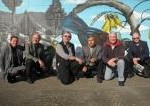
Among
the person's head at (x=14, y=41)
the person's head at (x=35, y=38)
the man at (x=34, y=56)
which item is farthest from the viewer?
the person's head at (x=35, y=38)

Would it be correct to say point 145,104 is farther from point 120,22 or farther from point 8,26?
point 8,26

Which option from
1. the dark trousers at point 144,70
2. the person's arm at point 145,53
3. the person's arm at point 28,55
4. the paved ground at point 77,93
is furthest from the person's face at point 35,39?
the person's arm at point 145,53

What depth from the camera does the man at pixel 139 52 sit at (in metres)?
9.95

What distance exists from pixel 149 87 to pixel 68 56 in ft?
6.31

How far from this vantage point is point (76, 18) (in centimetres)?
1081

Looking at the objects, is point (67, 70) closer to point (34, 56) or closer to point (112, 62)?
point (34, 56)

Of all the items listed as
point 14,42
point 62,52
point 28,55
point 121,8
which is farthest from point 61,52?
point 121,8

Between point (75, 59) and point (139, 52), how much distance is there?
155cm

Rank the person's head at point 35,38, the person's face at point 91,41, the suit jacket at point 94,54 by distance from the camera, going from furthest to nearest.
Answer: the person's face at point 91,41, the suit jacket at point 94,54, the person's head at point 35,38

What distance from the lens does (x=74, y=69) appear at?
31.6ft

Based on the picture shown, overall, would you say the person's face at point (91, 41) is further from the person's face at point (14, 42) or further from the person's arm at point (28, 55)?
the person's face at point (14, 42)

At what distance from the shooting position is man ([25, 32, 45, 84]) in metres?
9.48

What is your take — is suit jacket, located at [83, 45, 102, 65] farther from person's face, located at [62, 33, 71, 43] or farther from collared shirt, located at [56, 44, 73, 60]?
person's face, located at [62, 33, 71, 43]

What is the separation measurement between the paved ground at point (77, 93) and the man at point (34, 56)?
0.28m
